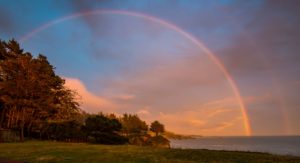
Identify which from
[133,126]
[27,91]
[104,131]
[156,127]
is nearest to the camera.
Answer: [27,91]

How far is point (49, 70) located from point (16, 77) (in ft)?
24.2

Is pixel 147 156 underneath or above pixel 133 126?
underneath

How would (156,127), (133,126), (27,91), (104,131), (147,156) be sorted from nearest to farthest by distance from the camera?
(147,156) → (27,91) → (104,131) → (133,126) → (156,127)

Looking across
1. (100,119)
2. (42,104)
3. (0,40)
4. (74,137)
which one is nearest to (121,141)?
(100,119)

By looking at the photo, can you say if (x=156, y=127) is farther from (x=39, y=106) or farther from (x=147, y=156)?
(x=147, y=156)

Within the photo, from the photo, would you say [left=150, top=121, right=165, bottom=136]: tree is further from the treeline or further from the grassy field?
the grassy field

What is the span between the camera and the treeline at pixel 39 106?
5803 cm

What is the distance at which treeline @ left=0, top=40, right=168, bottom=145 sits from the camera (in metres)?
58.0

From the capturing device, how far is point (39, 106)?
59.2 meters

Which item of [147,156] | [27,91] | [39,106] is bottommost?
[147,156]

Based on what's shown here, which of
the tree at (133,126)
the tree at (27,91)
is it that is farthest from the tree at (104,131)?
the tree at (133,126)

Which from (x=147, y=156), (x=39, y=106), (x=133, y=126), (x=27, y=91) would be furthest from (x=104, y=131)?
(x=133, y=126)

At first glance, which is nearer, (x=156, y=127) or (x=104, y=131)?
(x=104, y=131)

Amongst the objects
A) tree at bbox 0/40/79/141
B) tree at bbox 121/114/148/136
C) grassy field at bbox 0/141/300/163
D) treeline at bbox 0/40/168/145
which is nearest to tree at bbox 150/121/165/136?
tree at bbox 121/114/148/136
